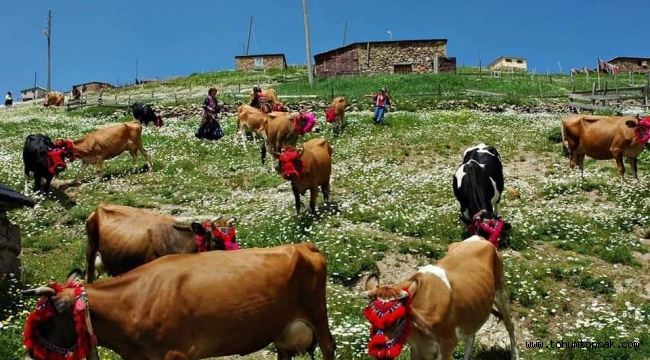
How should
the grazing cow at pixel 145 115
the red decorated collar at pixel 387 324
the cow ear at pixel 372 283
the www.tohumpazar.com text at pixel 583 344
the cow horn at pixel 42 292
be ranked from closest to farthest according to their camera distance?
the cow horn at pixel 42 292, the red decorated collar at pixel 387 324, the cow ear at pixel 372 283, the www.tohumpazar.com text at pixel 583 344, the grazing cow at pixel 145 115

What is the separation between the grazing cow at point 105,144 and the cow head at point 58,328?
618 inches

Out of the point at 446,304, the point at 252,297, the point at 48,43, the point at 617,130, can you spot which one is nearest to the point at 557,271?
the point at 446,304

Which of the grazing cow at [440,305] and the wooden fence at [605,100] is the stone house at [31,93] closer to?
the wooden fence at [605,100]

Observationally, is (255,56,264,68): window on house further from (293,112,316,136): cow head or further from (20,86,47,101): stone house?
(293,112,316,136): cow head

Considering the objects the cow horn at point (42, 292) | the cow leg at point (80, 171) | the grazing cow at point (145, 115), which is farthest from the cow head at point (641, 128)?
the grazing cow at point (145, 115)

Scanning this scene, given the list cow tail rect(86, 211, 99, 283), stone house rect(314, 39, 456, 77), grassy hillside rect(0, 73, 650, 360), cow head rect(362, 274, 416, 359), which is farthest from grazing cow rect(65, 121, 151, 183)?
stone house rect(314, 39, 456, 77)

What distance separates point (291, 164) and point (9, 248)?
674 centimetres

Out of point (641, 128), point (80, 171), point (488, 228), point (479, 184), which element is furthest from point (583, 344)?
point (80, 171)

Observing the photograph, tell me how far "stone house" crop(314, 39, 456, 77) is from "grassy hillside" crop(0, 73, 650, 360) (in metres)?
34.1

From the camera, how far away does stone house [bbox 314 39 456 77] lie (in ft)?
203

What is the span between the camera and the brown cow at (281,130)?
74.8 feet

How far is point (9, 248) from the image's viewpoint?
1138 cm

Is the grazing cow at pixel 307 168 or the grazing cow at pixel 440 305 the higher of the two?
the grazing cow at pixel 307 168

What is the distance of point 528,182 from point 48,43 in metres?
85.7
